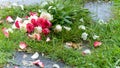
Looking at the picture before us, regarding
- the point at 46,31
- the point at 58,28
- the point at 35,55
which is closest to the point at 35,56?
the point at 35,55

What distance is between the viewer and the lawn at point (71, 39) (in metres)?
3.03

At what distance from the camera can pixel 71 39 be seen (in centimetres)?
340

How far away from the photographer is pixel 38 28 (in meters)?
3.29

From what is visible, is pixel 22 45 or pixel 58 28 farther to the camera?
pixel 58 28

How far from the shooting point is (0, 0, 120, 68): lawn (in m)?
3.03

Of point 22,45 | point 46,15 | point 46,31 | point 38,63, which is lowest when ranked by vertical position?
point 38,63

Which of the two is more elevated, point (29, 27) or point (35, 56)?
point (29, 27)

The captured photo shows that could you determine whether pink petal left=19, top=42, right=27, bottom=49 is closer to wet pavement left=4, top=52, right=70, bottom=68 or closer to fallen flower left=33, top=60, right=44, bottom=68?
wet pavement left=4, top=52, right=70, bottom=68

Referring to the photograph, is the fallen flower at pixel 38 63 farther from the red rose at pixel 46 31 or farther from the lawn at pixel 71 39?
the red rose at pixel 46 31

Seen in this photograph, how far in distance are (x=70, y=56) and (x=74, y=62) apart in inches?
4.3

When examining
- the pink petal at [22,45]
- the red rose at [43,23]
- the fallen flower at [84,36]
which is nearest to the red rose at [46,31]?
the red rose at [43,23]

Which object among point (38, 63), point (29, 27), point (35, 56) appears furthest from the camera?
point (29, 27)

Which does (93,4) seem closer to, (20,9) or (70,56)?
(20,9)

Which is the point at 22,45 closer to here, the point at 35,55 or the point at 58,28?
the point at 35,55
